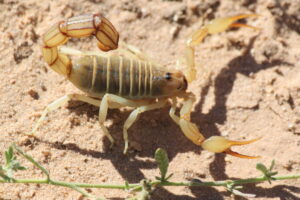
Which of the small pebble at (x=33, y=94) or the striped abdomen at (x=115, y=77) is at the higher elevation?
the striped abdomen at (x=115, y=77)

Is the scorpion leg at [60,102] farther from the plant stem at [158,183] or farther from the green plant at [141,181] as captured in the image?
the plant stem at [158,183]

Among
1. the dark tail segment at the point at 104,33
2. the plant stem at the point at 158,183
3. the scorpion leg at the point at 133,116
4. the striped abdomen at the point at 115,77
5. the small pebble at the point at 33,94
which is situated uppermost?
the dark tail segment at the point at 104,33

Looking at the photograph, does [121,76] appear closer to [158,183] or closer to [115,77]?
[115,77]

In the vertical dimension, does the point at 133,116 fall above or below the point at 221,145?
above

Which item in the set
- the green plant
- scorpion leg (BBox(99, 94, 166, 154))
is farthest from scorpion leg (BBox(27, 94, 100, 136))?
the green plant

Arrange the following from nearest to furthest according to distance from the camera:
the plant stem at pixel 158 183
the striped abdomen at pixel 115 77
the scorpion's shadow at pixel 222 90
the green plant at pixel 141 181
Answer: the green plant at pixel 141 181 < the plant stem at pixel 158 183 < the striped abdomen at pixel 115 77 < the scorpion's shadow at pixel 222 90

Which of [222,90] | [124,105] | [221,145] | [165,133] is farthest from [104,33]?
[222,90]

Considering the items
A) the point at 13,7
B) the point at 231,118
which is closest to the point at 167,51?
the point at 231,118

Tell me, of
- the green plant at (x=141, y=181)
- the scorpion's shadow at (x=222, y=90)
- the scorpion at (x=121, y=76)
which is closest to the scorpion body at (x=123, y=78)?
the scorpion at (x=121, y=76)

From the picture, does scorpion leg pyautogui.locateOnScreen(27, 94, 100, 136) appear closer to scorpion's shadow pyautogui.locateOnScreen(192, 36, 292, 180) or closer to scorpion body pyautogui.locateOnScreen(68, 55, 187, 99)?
scorpion body pyautogui.locateOnScreen(68, 55, 187, 99)
